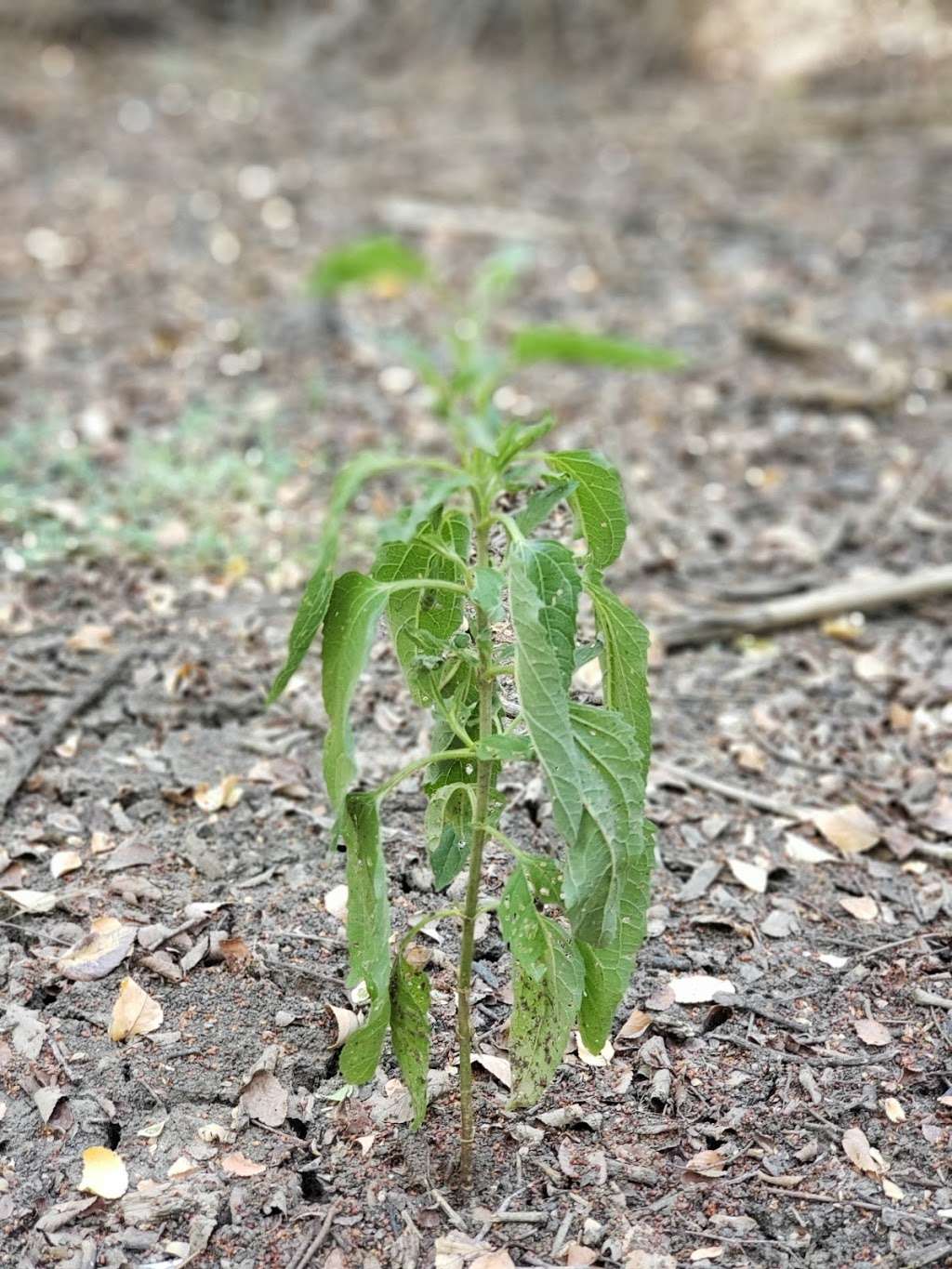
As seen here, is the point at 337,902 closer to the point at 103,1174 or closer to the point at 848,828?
the point at 103,1174

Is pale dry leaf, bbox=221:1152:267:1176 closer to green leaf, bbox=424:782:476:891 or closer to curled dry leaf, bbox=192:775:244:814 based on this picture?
green leaf, bbox=424:782:476:891

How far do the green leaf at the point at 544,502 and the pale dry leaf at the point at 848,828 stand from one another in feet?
4.60

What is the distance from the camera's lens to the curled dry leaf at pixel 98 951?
2.57 meters

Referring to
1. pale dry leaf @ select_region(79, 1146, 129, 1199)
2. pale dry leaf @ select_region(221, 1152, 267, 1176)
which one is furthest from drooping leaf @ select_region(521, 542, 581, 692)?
pale dry leaf @ select_region(79, 1146, 129, 1199)

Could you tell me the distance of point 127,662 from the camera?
3.46 meters

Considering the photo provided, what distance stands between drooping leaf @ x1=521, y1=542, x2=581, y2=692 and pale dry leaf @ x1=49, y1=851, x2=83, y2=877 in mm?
1388

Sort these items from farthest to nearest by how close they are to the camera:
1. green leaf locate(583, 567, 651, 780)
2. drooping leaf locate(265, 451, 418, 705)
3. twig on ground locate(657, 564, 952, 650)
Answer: twig on ground locate(657, 564, 952, 650)
green leaf locate(583, 567, 651, 780)
drooping leaf locate(265, 451, 418, 705)

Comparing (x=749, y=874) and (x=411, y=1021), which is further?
(x=749, y=874)

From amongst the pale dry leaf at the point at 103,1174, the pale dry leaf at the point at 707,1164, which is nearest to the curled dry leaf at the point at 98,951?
the pale dry leaf at the point at 103,1174

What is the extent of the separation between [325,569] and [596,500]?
41cm

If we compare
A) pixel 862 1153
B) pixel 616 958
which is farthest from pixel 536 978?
pixel 862 1153

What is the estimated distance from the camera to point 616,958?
205 centimetres

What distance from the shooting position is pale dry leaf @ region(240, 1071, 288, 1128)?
234 cm

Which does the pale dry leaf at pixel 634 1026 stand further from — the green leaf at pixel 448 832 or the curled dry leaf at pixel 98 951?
the curled dry leaf at pixel 98 951
